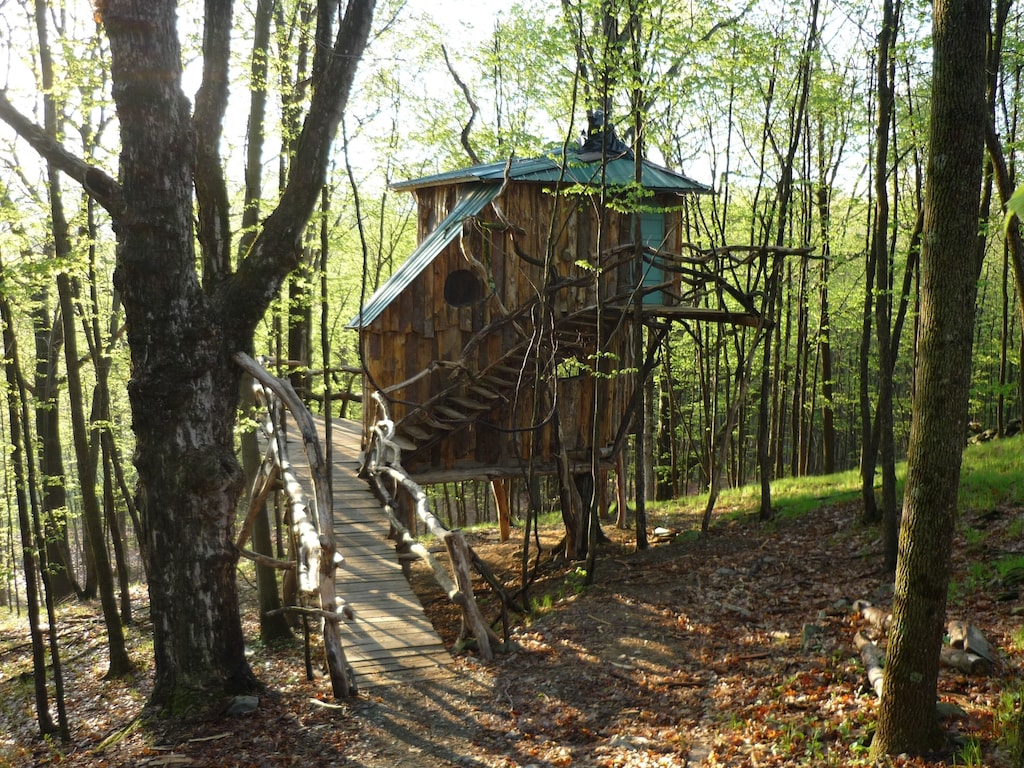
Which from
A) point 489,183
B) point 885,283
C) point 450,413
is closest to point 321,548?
point 450,413

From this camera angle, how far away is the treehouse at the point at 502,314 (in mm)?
12258

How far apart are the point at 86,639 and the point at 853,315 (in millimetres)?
18269

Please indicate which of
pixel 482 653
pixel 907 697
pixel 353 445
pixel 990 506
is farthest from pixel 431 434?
pixel 907 697

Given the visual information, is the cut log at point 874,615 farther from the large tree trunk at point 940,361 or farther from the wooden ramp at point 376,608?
the wooden ramp at point 376,608

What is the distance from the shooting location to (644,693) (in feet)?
22.1

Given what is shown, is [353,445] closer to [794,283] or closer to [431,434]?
[431,434]

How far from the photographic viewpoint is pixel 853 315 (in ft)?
64.2

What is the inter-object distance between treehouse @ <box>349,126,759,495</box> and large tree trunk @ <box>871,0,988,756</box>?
734cm

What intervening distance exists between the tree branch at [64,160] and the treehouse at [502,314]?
555 centimetres

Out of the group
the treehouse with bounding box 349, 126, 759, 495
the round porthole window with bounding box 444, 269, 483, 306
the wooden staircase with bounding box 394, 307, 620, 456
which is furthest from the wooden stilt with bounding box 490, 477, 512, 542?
the round porthole window with bounding box 444, 269, 483, 306

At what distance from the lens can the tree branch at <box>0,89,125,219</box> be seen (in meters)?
6.01

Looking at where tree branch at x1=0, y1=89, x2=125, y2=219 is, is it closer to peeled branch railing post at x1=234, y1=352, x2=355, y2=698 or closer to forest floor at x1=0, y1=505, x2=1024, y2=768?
peeled branch railing post at x1=234, y1=352, x2=355, y2=698

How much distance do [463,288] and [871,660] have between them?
913 centimetres

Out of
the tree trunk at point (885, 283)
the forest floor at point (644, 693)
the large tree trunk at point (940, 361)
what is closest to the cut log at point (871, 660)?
the forest floor at point (644, 693)
